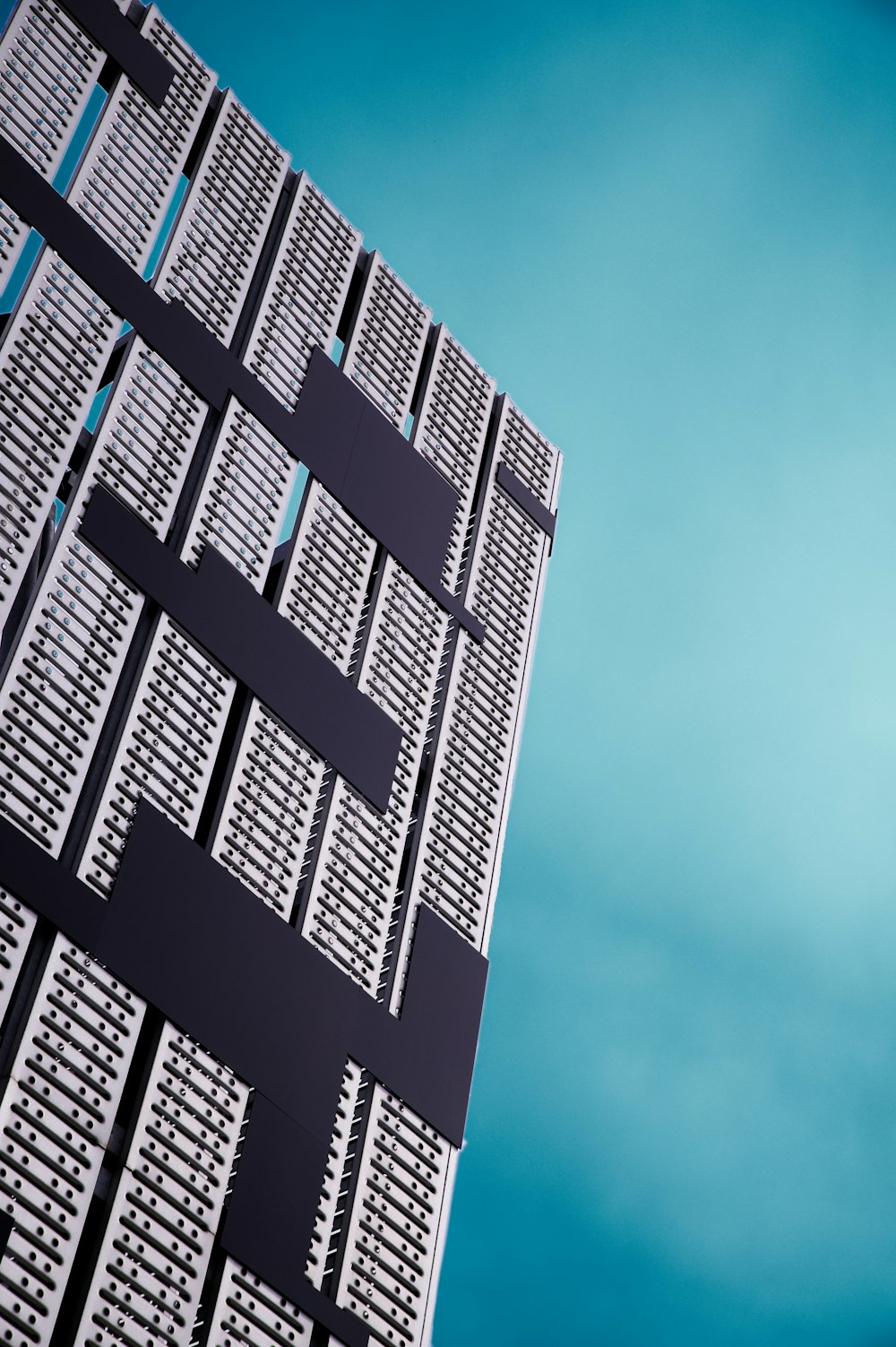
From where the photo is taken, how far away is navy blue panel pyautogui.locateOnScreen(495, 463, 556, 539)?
1555cm

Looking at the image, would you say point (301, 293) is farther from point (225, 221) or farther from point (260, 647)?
point (260, 647)

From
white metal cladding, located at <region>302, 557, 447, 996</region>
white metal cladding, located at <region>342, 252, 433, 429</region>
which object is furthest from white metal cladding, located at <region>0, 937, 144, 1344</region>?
white metal cladding, located at <region>342, 252, 433, 429</region>

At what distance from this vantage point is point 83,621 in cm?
1056

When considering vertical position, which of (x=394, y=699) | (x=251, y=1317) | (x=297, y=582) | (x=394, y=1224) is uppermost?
(x=297, y=582)

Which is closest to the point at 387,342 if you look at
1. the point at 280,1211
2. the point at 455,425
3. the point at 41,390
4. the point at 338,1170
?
the point at 455,425

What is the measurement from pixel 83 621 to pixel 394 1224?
13.8 feet

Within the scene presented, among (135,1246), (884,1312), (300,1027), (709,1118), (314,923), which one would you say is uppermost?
(709,1118)

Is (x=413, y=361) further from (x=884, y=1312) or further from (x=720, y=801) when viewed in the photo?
(x=884, y=1312)

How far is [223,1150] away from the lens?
390 inches

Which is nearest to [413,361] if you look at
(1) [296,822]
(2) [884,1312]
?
(1) [296,822]

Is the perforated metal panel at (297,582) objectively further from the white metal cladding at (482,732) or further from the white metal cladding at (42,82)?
the white metal cladding at (42,82)

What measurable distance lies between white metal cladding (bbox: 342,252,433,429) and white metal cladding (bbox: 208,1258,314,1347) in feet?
24.2

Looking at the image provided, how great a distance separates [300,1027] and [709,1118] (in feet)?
56.7

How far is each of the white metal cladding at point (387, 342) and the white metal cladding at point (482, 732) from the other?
1.12 meters
